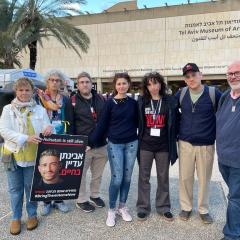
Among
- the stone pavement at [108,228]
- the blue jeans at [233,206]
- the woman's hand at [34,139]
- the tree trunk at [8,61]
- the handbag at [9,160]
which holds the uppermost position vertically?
the tree trunk at [8,61]

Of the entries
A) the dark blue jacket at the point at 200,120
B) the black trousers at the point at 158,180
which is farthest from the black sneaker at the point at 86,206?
the dark blue jacket at the point at 200,120

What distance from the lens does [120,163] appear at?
446cm

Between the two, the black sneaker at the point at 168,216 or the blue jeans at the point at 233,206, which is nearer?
the blue jeans at the point at 233,206

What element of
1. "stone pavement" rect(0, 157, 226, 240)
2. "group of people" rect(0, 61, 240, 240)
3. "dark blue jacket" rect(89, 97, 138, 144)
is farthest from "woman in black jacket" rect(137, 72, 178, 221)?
"stone pavement" rect(0, 157, 226, 240)

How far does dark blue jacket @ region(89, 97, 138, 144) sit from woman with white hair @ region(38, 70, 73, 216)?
0.43 meters

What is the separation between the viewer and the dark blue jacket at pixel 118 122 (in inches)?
175

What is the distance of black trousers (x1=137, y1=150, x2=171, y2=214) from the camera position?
457cm

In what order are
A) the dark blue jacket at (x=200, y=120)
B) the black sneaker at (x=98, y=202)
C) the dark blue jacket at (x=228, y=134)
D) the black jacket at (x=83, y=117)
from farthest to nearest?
1. the black sneaker at (x=98, y=202)
2. the black jacket at (x=83, y=117)
3. the dark blue jacket at (x=200, y=120)
4. the dark blue jacket at (x=228, y=134)

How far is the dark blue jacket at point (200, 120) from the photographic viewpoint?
→ 4.32 metres

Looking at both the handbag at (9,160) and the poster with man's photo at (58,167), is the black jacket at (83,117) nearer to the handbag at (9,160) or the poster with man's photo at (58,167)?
the poster with man's photo at (58,167)

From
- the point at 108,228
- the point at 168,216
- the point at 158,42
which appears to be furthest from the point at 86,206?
the point at 158,42

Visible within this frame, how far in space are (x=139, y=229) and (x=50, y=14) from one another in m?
20.7

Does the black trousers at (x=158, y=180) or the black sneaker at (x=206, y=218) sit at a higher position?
the black trousers at (x=158, y=180)

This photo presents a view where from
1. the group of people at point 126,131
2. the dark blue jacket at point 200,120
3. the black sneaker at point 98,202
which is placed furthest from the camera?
the black sneaker at point 98,202
